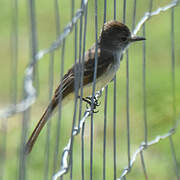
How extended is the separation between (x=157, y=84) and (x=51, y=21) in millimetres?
2353

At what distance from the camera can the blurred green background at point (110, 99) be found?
541 centimetres

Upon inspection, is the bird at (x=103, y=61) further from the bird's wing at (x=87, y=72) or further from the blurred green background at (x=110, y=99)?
the blurred green background at (x=110, y=99)

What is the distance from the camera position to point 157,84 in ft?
22.3

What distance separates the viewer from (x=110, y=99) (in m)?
6.60

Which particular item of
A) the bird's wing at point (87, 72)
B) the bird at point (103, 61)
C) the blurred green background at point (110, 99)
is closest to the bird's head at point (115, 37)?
the bird at point (103, 61)

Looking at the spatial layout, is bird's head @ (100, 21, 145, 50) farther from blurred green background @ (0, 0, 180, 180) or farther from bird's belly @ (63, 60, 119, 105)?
blurred green background @ (0, 0, 180, 180)

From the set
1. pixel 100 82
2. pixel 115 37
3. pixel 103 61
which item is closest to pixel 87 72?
pixel 100 82

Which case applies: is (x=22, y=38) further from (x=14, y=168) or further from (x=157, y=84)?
(x=14, y=168)

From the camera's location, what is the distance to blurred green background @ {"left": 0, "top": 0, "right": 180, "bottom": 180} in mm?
5414

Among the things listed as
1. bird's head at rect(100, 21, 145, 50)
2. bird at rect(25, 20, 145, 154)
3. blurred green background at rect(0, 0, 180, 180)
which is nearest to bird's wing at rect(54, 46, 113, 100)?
bird at rect(25, 20, 145, 154)

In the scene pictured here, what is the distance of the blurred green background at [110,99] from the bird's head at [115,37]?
753mm

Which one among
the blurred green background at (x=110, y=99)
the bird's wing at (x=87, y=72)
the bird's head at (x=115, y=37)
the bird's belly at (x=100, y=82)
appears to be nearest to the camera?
the bird's wing at (x=87, y=72)

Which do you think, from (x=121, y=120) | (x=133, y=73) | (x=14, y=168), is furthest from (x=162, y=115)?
(x=14, y=168)

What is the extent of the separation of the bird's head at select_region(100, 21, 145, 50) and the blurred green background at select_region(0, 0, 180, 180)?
75 centimetres
